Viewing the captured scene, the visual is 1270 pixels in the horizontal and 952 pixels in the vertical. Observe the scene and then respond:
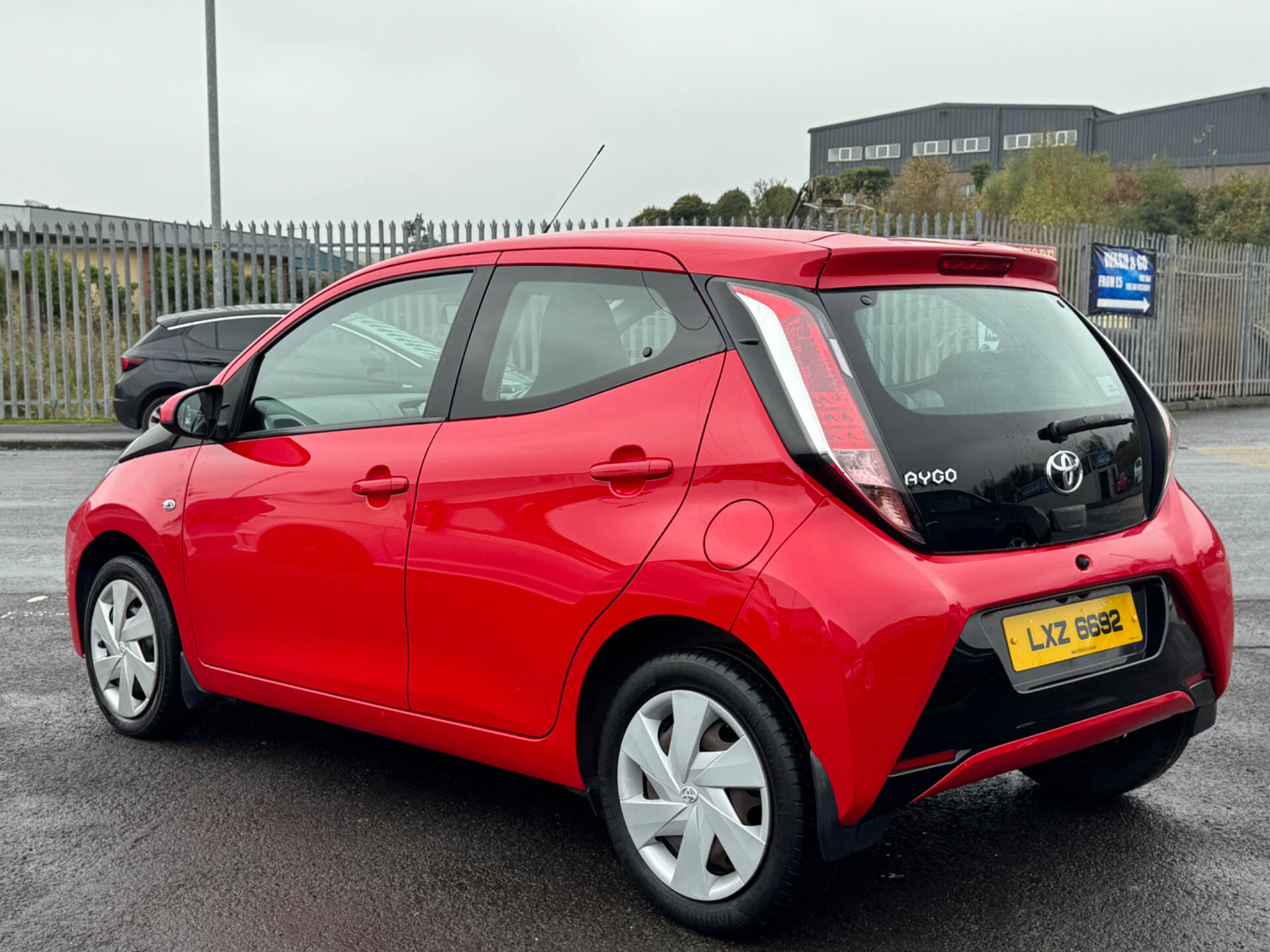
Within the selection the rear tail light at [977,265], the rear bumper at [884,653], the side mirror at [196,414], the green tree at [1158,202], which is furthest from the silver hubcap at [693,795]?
the green tree at [1158,202]

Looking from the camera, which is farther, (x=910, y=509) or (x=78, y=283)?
(x=78, y=283)

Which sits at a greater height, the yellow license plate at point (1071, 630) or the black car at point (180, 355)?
the black car at point (180, 355)

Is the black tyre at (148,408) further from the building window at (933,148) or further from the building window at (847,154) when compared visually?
the building window at (847,154)

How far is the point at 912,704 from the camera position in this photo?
2.70 metres

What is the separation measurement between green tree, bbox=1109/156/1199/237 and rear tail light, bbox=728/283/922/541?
52.6m

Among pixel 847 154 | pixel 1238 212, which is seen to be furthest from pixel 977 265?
pixel 847 154

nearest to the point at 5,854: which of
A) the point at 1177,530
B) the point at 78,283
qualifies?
the point at 1177,530

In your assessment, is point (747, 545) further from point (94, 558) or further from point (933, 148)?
point (933, 148)

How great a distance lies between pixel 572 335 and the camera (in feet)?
11.1

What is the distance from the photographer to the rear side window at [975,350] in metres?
2.96

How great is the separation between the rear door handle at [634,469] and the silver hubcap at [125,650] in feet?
7.10

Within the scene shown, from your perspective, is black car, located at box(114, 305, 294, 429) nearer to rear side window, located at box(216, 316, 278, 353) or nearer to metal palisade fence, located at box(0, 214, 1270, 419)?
rear side window, located at box(216, 316, 278, 353)

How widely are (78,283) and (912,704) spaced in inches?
744

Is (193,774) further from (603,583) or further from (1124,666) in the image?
(1124,666)
